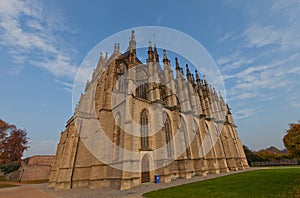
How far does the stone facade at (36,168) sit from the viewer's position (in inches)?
1121

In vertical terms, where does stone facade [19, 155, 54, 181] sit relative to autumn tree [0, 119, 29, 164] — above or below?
below

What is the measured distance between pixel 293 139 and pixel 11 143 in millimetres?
41066

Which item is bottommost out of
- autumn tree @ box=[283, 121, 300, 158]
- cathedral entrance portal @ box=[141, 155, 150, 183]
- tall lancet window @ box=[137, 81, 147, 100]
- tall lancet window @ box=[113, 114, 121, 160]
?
cathedral entrance portal @ box=[141, 155, 150, 183]

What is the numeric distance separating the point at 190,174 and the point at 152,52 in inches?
708

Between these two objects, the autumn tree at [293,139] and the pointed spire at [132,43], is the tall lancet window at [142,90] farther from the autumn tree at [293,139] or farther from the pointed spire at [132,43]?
the autumn tree at [293,139]

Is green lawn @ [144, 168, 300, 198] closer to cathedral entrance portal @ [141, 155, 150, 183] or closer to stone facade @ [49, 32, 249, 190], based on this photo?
cathedral entrance portal @ [141, 155, 150, 183]

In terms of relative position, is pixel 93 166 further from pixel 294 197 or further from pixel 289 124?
pixel 289 124

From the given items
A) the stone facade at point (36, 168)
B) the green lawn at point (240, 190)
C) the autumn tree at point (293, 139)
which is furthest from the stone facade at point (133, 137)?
the stone facade at point (36, 168)

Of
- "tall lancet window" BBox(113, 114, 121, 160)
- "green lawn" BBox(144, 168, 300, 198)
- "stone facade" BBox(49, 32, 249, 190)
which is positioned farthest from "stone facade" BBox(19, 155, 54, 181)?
"green lawn" BBox(144, 168, 300, 198)

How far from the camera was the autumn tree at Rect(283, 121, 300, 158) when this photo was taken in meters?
9.00

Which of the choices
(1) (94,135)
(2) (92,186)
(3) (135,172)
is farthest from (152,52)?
(2) (92,186)

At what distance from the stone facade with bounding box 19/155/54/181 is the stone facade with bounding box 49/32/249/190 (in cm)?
1525

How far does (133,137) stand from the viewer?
14.5m

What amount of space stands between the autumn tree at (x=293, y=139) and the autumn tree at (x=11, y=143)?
40464mm
